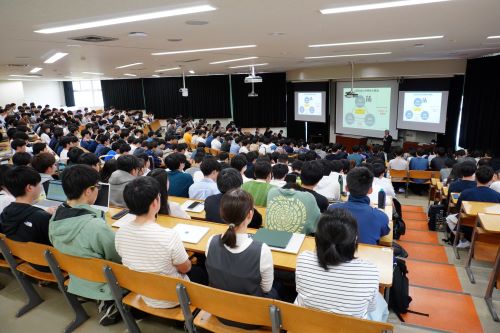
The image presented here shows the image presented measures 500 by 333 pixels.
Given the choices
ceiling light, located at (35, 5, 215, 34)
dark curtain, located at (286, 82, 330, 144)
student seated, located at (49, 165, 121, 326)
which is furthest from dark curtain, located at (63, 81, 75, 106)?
student seated, located at (49, 165, 121, 326)

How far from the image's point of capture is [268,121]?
53.7 ft

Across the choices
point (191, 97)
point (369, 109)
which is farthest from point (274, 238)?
point (191, 97)

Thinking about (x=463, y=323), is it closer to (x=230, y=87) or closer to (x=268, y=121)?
(x=268, y=121)

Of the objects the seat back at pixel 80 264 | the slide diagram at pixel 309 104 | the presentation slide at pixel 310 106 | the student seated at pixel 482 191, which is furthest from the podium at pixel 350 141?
the seat back at pixel 80 264

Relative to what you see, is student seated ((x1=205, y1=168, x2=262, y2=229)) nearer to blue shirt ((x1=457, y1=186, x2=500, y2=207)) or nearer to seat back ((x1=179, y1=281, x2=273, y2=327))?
seat back ((x1=179, y1=281, x2=273, y2=327))

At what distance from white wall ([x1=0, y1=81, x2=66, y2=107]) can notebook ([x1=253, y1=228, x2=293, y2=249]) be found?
60.8 feet

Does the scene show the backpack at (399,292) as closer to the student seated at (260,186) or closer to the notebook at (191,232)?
the student seated at (260,186)

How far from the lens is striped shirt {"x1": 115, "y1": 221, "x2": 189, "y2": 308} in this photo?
2062mm

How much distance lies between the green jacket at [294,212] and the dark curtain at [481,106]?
831 cm

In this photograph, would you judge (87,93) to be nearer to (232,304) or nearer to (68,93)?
(68,93)

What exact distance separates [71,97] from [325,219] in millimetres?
22561

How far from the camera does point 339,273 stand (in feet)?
5.54

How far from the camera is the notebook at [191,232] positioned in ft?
8.41

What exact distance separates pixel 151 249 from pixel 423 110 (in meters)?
11.2
